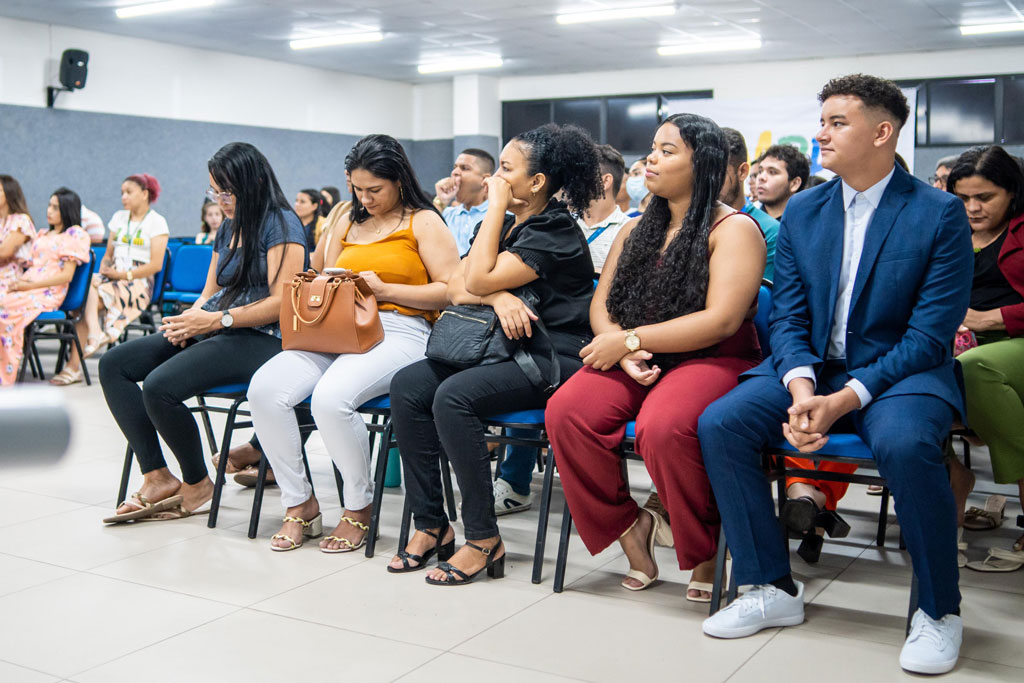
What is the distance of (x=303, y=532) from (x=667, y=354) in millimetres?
1265

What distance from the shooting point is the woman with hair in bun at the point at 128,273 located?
6.71 metres

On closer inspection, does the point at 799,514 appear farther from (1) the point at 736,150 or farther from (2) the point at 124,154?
(2) the point at 124,154

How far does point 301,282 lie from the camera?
297cm

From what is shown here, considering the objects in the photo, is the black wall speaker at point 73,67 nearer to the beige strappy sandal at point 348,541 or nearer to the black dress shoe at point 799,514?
the beige strappy sandal at point 348,541

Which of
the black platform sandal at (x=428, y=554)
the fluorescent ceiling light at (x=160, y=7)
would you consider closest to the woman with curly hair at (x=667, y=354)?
the black platform sandal at (x=428, y=554)

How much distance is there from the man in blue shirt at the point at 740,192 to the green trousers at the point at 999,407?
27.2 inches

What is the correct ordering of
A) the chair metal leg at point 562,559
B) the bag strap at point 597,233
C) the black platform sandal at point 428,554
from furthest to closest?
the bag strap at point 597,233
the black platform sandal at point 428,554
the chair metal leg at point 562,559

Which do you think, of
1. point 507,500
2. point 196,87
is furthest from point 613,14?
point 507,500

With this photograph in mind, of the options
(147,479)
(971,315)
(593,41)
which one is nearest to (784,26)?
(593,41)

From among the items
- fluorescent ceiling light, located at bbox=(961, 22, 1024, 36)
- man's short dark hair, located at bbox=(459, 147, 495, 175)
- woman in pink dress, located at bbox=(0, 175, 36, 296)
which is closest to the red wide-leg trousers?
man's short dark hair, located at bbox=(459, 147, 495, 175)

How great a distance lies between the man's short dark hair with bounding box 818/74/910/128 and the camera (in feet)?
7.68

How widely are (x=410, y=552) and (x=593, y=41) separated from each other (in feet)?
32.5

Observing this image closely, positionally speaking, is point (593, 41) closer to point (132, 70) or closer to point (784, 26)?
point (784, 26)

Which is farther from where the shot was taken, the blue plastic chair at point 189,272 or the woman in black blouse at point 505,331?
the blue plastic chair at point 189,272
